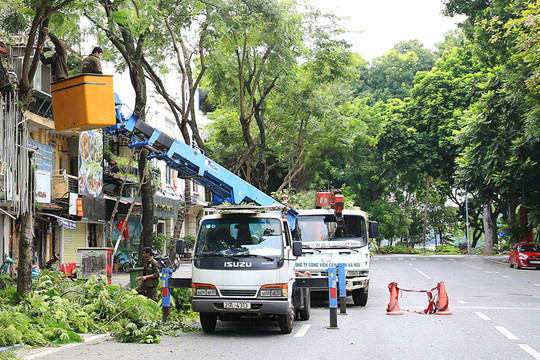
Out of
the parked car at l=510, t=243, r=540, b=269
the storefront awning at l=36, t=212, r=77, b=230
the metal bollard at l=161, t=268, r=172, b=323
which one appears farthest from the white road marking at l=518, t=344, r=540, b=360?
the parked car at l=510, t=243, r=540, b=269

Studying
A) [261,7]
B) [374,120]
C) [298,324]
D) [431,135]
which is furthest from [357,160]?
[298,324]

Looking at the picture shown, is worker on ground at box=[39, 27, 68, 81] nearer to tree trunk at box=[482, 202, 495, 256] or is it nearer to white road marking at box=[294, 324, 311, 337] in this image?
white road marking at box=[294, 324, 311, 337]

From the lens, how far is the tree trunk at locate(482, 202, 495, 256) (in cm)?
4956

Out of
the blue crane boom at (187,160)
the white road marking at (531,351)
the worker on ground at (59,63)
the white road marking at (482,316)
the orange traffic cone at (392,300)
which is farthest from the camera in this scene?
the orange traffic cone at (392,300)

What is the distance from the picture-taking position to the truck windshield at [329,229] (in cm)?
1633

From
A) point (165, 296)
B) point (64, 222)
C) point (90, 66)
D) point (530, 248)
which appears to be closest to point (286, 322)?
point (165, 296)

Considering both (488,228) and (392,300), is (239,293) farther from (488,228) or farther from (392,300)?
(488,228)

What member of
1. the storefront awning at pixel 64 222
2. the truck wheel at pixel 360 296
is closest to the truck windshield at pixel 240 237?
the truck wheel at pixel 360 296

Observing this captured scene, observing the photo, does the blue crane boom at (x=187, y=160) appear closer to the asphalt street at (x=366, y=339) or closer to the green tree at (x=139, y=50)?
the green tree at (x=139, y=50)

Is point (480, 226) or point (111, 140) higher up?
point (111, 140)

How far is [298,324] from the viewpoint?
12562mm

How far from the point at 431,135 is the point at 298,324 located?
36421 millimetres

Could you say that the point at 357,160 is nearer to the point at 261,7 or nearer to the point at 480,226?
the point at 480,226

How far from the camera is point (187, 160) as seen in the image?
12.4 meters
